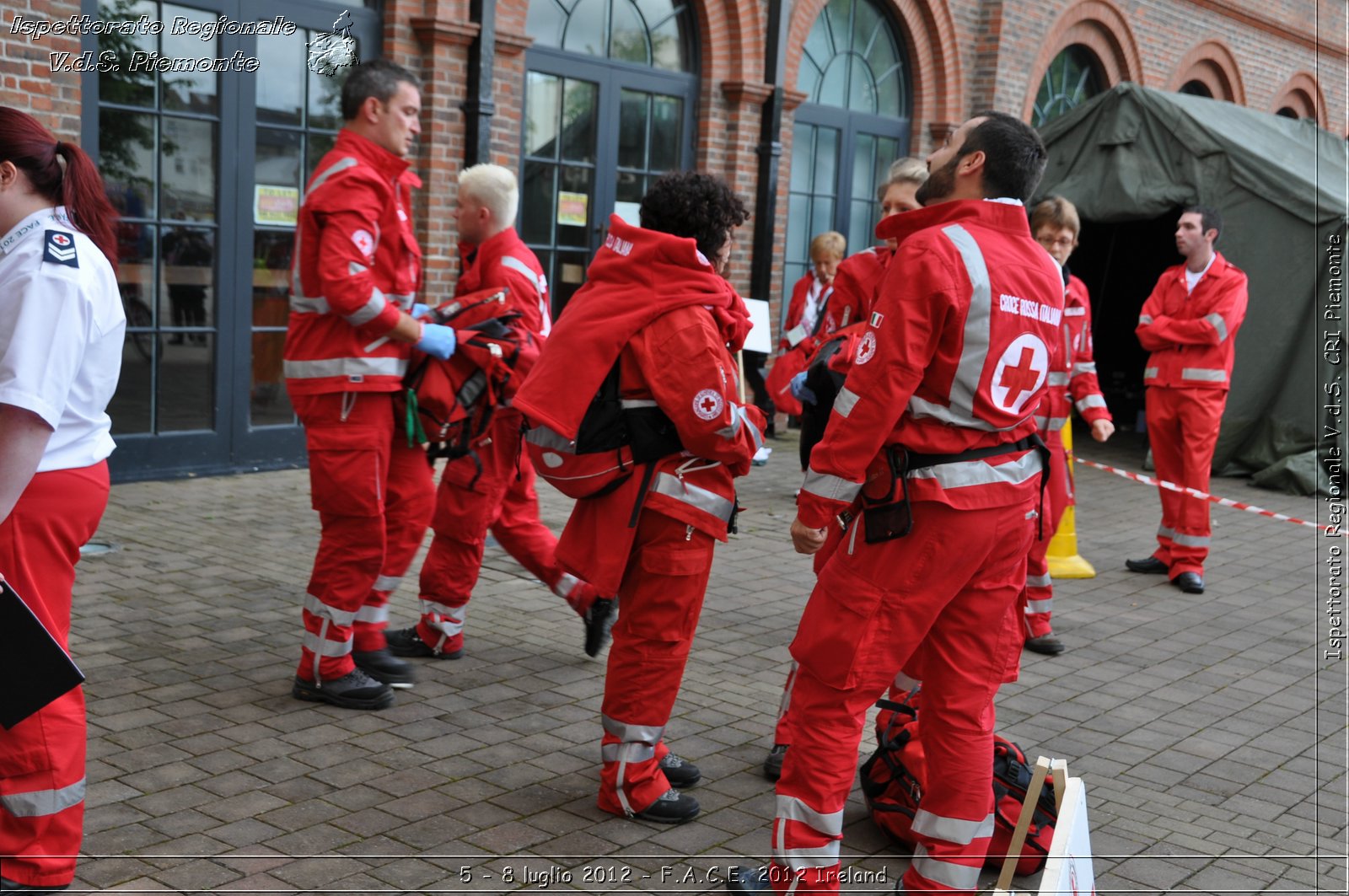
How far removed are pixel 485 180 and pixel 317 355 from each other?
1.11m

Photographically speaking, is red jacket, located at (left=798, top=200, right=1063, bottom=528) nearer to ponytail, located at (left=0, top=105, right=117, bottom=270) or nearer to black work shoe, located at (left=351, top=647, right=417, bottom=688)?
ponytail, located at (left=0, top=105, right=117, bottom=270)

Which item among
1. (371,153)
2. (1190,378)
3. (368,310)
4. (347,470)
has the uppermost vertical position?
(371,153)

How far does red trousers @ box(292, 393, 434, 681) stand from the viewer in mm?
4695

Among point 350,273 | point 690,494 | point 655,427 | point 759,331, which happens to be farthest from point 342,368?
point 759,331

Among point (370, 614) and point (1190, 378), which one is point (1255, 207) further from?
point (370, 614)

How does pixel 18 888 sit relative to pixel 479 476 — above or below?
below

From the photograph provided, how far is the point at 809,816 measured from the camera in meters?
3.42

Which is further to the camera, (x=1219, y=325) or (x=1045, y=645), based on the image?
(x=1219, y=325)

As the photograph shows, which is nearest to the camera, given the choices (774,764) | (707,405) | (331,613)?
(707,405)

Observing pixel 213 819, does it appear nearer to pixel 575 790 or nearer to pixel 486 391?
pixel 575 790

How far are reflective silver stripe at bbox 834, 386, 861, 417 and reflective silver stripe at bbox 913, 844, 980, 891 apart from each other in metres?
1.26

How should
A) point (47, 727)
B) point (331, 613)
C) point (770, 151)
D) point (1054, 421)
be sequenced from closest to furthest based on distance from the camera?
point (47, 727), point (331, 613), point (1054, 421), point (770, 151)

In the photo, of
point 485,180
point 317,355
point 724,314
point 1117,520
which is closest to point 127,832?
point 317,355

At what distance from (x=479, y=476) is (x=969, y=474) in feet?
8.30
